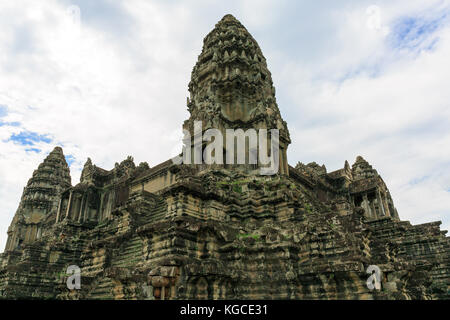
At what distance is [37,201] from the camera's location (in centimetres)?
4212

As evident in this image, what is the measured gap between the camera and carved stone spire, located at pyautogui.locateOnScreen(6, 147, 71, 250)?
40875 millimetres

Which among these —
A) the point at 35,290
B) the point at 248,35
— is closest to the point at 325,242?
the point at 248,35

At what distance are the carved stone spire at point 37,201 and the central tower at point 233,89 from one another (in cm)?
3031

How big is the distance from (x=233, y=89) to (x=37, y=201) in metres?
35.2

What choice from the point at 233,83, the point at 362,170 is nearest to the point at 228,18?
the point at 233,83

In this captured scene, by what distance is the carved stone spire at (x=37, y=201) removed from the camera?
4088 cm

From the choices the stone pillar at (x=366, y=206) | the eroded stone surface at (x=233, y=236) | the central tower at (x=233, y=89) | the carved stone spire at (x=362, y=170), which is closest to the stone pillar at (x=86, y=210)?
the eroded stone surface at (x=233, y=236)

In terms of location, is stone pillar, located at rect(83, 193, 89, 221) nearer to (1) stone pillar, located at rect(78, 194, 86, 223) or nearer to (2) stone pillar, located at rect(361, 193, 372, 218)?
(1) stone pillar, located at rect(78, 194, 86, 223)

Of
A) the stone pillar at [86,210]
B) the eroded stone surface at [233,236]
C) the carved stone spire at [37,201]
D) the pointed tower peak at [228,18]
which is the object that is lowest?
the eroded stone surface at [233,236]

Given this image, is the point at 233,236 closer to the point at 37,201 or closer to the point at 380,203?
the point at 380,203

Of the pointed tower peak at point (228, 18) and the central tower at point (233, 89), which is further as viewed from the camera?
the pointed tower peak at point (228, 18)

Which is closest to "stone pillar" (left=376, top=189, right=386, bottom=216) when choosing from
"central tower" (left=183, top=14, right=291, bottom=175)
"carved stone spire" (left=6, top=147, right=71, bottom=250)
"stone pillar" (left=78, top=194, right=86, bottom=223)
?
"central tower" (left=183, top=14, right=291, bottom=175)

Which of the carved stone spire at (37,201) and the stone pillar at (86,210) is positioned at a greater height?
the carved stone spire at (37,201)

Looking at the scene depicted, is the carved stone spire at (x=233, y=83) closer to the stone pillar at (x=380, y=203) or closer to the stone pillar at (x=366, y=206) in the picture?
the stone pillar at (x=380, y=203)
